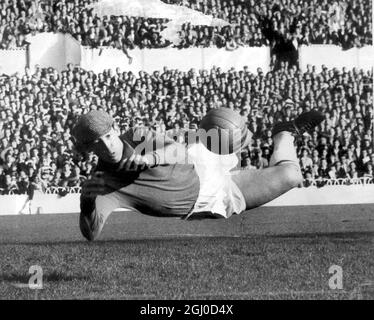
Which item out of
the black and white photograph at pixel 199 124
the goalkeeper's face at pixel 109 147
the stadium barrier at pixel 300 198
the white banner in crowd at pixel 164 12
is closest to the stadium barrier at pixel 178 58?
the black and white photograph at pixel 199 124

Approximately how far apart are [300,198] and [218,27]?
119 centimetres

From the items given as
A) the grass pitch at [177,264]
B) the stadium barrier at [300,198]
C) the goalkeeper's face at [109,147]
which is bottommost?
the grass pitch at [177,264]

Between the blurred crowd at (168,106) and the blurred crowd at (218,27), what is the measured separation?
0.19 meters

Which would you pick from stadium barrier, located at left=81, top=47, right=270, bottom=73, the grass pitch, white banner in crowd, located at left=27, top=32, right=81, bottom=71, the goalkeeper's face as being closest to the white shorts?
the grass pitch

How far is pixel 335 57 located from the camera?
10.8 metres

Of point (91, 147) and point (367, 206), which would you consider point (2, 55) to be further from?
point (367, 206)

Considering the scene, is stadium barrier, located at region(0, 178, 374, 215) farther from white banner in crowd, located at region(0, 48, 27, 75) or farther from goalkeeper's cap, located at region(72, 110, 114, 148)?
white banner in crowd, located at region(0, 48, 27, 75)

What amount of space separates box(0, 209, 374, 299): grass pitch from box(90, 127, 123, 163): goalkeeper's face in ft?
1.74

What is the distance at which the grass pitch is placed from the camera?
1074 cm

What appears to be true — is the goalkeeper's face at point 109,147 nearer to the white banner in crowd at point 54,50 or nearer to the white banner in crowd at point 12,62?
the white banner in crowd at point 54,50

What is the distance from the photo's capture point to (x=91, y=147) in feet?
33.6

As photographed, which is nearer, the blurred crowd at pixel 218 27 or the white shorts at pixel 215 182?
the white shorts at pixel 215 182

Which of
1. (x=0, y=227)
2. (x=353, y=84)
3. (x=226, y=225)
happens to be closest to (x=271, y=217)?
(x=226, y=225)

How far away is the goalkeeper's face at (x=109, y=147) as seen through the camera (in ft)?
33.3
